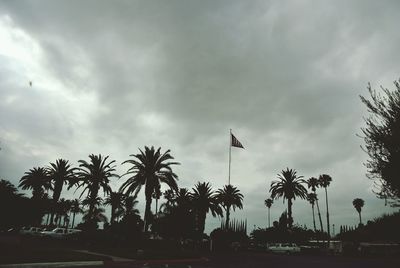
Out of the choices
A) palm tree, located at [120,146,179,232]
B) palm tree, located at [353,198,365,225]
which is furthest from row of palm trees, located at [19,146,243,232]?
palm tree, located at [353,198,365,225]

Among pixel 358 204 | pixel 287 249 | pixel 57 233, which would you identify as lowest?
pixel 287 249

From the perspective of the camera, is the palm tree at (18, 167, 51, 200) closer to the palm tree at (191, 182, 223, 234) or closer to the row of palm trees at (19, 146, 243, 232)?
the row of palm trees at (19, 146, 243, 232)

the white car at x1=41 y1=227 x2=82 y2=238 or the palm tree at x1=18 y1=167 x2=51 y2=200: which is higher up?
the palm tree at x1=18 y1=167 x2=51 y2=200

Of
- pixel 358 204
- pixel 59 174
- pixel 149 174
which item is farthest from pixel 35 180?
pixel 358 204

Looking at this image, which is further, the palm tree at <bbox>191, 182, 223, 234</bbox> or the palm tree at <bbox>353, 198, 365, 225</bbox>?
the palm tree at <bbox>353, 198, 365, 225</bbox>

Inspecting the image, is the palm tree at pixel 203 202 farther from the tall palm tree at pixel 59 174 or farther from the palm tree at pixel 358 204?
the palm tree at pixel 358 204

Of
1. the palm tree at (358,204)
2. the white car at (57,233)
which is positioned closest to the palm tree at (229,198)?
the white car at (57,233)

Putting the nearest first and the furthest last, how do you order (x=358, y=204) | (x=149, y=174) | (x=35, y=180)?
(x=149, y=174), (x=35, y=180), (x=358, y=204)

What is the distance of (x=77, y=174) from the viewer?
43.9 meters

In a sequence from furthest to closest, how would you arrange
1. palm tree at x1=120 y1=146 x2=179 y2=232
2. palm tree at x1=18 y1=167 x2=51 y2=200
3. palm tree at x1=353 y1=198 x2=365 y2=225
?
palm tree at x1=353 y1=198 x2=365 y2=225, palm tree at x1=18 y1=167 x2=51 y2=200, palm tree at x1=120 y1=146 x2=179 y2=232

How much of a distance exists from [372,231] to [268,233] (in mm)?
42468

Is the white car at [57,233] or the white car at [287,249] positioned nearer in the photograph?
the white car at [57,233]

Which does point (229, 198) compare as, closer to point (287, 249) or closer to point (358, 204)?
point (287, 249)

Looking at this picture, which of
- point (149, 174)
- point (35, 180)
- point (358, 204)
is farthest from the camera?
point (358, 204)
